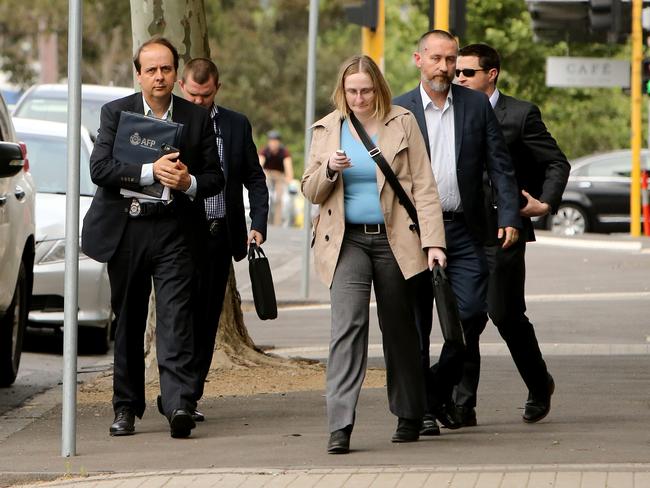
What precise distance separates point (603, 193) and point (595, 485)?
22801 millimetres

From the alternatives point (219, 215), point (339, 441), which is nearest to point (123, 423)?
point (219, 215)

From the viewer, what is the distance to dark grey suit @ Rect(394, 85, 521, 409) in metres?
8.18

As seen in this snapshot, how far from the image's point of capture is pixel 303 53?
59.2 meters

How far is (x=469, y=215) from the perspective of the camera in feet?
26.8

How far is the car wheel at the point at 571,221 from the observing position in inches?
1150

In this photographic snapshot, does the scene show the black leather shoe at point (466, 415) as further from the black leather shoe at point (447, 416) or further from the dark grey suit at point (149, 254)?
the dark grey suit at point (149, 254)

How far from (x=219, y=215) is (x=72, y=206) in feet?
4.89

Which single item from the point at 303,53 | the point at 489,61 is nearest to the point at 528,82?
the point at 303,53

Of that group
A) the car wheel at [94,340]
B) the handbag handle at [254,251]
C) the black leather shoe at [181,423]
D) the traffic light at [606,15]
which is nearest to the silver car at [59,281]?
the car wheel at [94,340]

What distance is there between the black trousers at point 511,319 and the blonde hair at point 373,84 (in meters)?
1.04

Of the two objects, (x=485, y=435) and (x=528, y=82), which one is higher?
(x=528, y=82)

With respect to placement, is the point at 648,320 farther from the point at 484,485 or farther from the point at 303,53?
the point at 303,53

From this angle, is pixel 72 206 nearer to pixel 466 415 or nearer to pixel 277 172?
pixel 466 415

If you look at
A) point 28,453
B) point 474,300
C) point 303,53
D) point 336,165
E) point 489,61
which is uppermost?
point 303,53
